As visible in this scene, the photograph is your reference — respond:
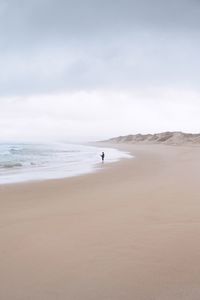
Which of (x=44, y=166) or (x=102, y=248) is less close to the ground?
(x=102, y=248)

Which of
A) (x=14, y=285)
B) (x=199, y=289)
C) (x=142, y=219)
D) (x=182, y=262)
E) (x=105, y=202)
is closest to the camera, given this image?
(x=199, y=289)

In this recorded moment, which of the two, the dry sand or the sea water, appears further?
the sea water

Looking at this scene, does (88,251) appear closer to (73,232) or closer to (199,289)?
(73,232)

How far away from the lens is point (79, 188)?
9.23m

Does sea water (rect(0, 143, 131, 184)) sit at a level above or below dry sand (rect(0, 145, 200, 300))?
below

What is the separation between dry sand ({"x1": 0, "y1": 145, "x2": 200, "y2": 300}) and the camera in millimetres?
3004

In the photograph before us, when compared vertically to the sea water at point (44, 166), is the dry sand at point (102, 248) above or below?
above

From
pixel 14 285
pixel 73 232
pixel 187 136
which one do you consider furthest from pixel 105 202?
pixel 187 136

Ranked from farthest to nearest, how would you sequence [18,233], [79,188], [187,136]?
[187,136], [79,188], [18,233]

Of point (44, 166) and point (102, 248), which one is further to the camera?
point (44, 166)

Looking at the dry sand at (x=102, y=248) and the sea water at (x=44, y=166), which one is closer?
the dry sand at (x=102, y=248)

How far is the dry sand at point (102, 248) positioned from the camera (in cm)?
300

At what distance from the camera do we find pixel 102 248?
398 centimetres

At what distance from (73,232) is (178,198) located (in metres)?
2.96
